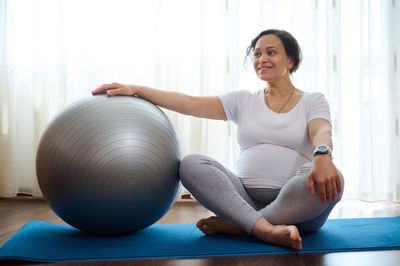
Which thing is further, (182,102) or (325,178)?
(182,102)

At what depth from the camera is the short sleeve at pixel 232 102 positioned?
→ 2.01m

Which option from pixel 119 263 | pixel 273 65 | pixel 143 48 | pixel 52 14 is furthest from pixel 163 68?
pixel 119 263

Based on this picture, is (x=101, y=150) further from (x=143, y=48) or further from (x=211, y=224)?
(x=143, y=48)

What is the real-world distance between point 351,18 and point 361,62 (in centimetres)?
35

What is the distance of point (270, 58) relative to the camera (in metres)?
1.94

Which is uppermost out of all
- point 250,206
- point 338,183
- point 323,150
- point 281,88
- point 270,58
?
point 270,58

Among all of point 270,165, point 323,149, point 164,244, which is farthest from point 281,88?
point 164,244

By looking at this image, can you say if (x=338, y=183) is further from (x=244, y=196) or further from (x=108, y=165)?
(x=108, y=165)

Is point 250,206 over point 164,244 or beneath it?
over

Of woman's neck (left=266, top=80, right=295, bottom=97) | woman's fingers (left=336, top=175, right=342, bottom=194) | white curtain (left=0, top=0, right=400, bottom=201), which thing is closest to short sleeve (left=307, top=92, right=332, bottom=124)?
woman's neck (left=266, top=80, right=295, bottom=97)

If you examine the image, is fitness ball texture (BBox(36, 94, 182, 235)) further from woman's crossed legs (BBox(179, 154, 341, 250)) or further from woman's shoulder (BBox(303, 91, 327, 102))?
woman's shoulder (BBox(303, 91, 327, 102))

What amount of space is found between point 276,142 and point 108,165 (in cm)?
74

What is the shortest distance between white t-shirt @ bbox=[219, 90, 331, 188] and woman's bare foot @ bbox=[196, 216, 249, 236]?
0.66 feet

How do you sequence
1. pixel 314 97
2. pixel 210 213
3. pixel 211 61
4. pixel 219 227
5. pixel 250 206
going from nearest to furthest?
pixel 250 206
pixel 219 227
pixel 314 97
pixel 210 213
pixel 211 61
